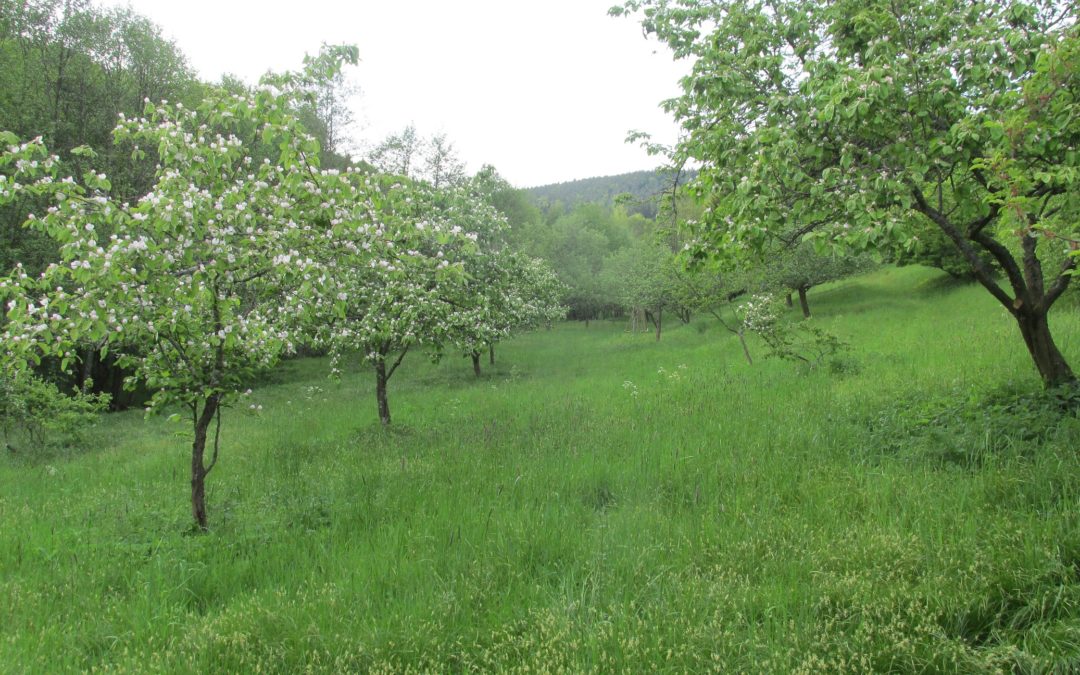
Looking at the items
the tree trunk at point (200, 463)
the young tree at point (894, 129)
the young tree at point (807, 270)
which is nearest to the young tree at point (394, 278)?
the tree trunk at point (200, 463)

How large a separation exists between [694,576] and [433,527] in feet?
8.30

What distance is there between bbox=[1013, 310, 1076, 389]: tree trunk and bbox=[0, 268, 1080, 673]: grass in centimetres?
42

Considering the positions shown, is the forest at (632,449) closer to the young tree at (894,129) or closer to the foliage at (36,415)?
the young tree at (894,129)

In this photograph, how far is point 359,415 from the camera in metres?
14.8

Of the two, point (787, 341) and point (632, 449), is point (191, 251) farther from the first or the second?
point (787, 341)

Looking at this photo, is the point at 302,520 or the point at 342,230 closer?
the point at 342,230

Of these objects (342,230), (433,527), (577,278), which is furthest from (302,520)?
(577,278)

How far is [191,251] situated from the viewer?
5.16m

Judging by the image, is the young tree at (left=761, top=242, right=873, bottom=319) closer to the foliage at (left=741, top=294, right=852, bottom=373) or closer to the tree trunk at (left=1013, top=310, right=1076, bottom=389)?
Answer: the foliage at (left=741, top=294, right=852, bottom=373)

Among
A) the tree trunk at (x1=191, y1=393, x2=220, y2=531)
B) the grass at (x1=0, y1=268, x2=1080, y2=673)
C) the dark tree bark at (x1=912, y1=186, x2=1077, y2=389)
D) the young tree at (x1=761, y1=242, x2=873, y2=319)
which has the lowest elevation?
the grass at (x1=0, y1=268, x2=1080, y2=673)

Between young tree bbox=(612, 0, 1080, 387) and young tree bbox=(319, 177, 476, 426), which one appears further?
young tree bbox=(319, 177, 476, 426)

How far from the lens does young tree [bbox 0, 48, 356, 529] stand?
196 inches

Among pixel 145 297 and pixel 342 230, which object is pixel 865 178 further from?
pixel 145 297

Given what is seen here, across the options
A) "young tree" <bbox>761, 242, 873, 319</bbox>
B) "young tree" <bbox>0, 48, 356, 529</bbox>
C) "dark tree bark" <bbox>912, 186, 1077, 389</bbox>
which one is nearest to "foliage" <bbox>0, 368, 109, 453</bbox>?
"young tree" <bbox>0, 48, 356, 529</bbox>
